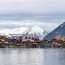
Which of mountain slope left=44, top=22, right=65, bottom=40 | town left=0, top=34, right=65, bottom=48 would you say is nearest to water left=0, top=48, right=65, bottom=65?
town left=0, top=34, right=65, bottom=48

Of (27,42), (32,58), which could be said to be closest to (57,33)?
(27,42)

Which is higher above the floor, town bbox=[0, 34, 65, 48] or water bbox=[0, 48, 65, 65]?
town bbox=[0, 34, 65, 48]

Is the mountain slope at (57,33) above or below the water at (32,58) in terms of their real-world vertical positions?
above

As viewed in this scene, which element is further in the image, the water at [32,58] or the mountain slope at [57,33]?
the water at [32,58]

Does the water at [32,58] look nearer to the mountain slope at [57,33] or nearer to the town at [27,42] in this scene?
the town at [27,42]

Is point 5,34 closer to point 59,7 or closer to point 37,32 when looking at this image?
point 37,32

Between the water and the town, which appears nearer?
the town

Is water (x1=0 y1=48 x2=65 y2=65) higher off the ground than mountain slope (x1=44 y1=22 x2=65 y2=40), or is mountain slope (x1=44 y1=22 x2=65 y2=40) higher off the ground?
mountain slope (x1=44 y1=22 x2=65 y2=40)

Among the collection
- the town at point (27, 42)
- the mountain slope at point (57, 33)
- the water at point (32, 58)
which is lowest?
the water at point (32, 58)

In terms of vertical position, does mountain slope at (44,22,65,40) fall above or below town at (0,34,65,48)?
above

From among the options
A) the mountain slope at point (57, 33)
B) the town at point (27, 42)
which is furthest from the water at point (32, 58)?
the mountain slope at point (57, 33)

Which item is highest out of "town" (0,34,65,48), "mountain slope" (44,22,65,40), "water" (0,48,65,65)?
"mountain slope" (44,22,65,40)

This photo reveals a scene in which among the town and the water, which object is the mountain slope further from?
the water

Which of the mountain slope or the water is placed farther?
the water
